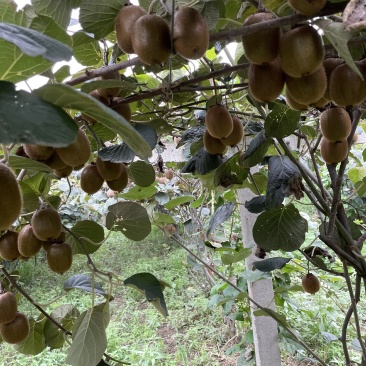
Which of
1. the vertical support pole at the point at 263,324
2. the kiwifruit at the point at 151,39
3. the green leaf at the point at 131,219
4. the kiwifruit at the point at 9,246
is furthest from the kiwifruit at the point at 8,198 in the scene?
the vertical support pole at the point at 263,324

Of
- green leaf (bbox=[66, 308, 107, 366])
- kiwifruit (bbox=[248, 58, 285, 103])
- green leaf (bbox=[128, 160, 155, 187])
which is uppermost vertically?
kiwifruit (bbox=[248, 58, 285, 103])

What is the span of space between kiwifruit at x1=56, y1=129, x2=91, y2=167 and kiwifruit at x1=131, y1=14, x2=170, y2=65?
13cm

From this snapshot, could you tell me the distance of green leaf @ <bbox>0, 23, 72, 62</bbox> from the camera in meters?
0.28

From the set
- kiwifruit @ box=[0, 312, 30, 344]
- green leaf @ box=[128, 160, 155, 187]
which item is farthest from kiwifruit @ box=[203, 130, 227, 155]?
kiwifruit @ box=[0, 312, 30, 344]

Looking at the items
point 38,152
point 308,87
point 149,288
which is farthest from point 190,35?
point 149,288

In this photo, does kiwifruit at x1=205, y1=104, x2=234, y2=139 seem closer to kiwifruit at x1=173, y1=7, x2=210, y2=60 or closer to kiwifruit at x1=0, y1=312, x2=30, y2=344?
kiwifruit at x1=173, y1=7, x2=210, y2=60

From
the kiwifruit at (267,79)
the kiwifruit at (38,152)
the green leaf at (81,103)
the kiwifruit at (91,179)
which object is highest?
the green leaf at (81,103)

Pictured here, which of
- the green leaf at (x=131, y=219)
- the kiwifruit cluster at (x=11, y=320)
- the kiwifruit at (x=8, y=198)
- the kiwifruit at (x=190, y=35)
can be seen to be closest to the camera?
the kiwifruit at (x=8, y=198)

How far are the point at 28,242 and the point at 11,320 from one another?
0.68 feet

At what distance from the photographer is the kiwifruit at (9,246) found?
0.73 m

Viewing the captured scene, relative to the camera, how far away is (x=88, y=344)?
74 cm

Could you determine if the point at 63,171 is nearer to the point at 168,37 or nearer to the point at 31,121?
the point at 168,37

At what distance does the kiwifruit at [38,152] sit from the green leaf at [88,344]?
1.22ft

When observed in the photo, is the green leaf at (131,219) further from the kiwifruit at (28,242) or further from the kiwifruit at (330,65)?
the kiwifruit at (330,65)
